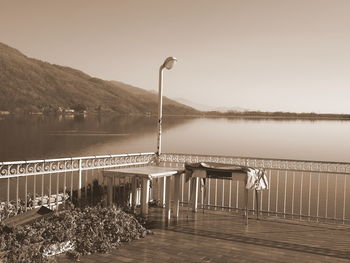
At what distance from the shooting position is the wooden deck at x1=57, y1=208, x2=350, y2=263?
223 inches

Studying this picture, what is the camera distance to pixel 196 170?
7.91 m

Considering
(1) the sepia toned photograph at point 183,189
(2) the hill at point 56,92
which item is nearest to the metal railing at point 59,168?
(1) the sepia toned photograph at point 183,189

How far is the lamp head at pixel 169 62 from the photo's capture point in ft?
30.7

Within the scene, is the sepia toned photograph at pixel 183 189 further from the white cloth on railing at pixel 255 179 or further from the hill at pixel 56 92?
the hill at pixel 56 92

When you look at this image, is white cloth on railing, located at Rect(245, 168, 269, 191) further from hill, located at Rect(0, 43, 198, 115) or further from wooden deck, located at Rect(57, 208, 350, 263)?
hill, located at Rect(0, 43, 198, 115)

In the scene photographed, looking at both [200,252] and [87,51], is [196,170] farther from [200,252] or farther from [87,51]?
[87,51]

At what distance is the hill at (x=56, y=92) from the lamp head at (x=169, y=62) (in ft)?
279

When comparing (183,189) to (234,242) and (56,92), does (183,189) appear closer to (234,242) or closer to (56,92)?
(234,242)

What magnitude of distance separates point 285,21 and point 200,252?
810 inches

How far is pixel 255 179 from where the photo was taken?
7.59 metres

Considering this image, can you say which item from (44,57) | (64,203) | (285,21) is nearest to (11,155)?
(285,21)

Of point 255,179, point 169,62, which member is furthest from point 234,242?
point 169,62

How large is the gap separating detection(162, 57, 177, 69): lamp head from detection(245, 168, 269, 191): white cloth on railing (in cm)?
309

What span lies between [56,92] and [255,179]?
313 ft
